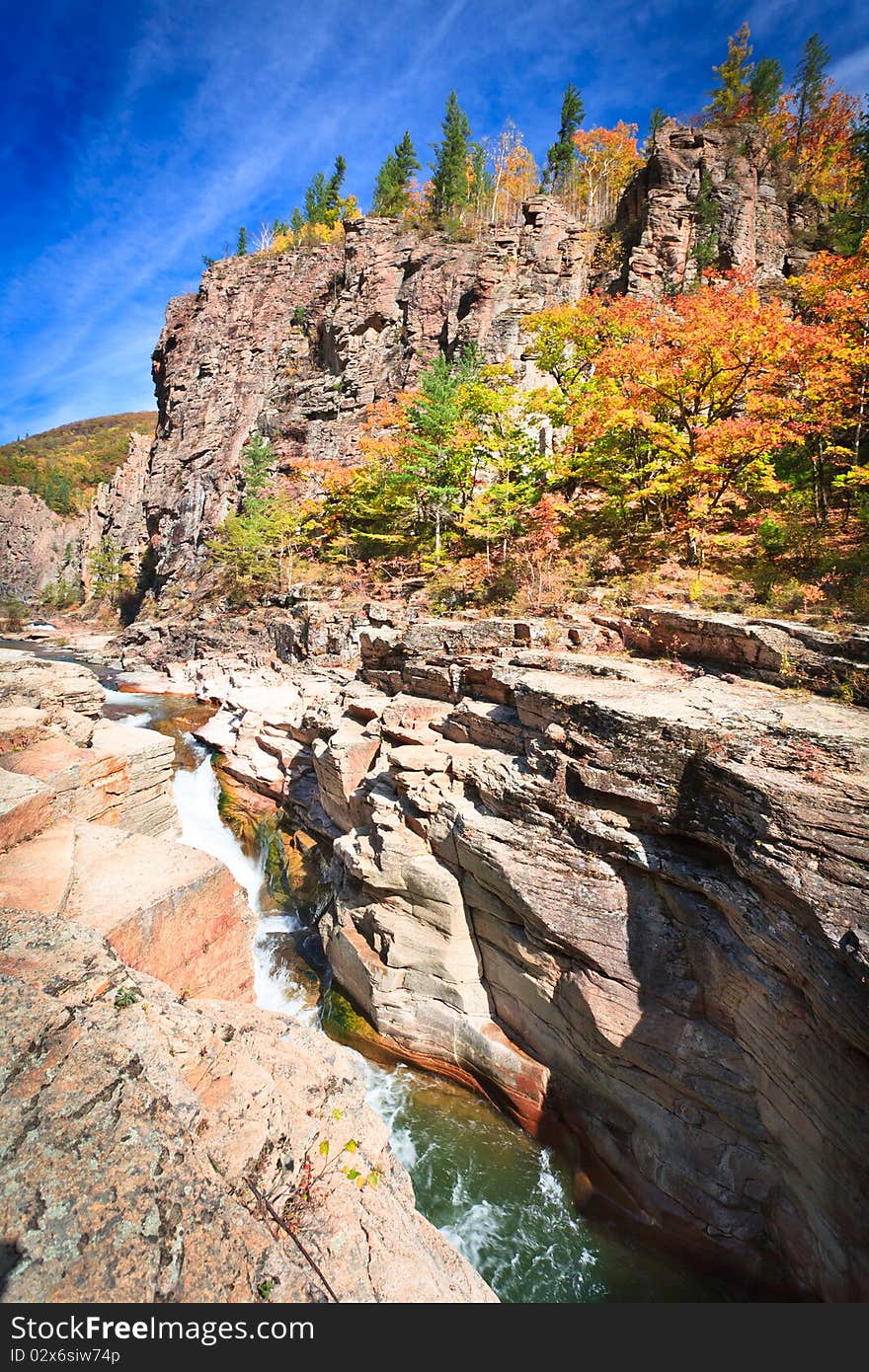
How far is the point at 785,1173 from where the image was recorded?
19.0ft

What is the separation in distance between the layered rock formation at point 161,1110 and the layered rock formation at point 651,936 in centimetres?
382

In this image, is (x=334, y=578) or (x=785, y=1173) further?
(x=334, y=578)

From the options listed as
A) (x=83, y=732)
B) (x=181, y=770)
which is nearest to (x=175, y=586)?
(x=181, y=770)

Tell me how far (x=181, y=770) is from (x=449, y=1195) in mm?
14769

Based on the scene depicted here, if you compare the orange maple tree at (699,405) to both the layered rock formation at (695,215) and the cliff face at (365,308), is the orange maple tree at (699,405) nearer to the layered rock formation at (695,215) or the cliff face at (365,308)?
the cliff face at (365,308)

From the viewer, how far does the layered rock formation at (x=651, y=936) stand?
17.4 ft

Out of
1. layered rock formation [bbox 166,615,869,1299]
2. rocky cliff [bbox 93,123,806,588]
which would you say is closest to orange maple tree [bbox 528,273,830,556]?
layered rock formation [bbox 166,615,869,1299]

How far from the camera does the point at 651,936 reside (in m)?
7.08

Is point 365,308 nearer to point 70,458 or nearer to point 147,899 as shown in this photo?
point 147,899

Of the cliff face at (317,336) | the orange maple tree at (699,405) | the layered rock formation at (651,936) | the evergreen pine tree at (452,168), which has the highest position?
the evergreen pine tree at (452,168)

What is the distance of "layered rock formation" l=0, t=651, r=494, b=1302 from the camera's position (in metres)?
2.40

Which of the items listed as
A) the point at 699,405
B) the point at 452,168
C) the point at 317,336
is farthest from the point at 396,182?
the point at 699,405

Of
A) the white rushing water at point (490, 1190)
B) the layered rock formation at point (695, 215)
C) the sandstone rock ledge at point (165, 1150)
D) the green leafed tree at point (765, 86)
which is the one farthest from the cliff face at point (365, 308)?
the white rushing water at point (490, 1190)

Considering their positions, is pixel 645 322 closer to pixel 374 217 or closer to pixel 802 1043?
pixel 802 1043
